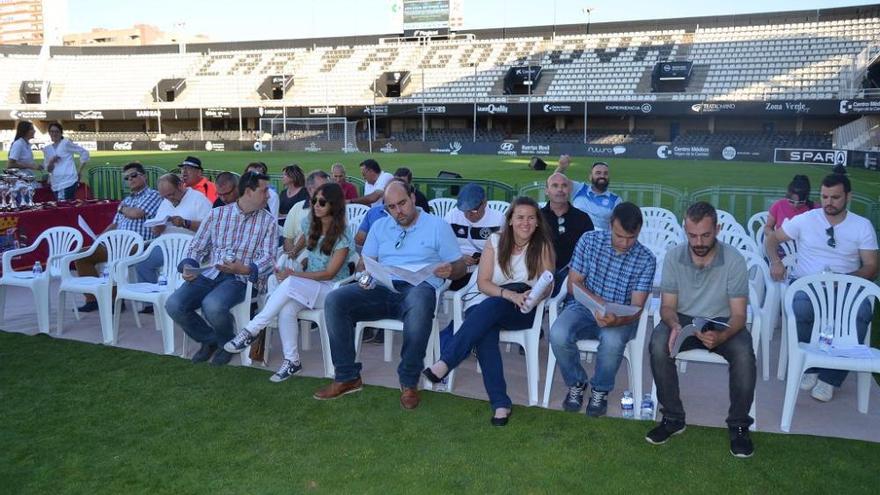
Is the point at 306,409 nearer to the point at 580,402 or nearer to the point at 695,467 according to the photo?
the point at 580,402

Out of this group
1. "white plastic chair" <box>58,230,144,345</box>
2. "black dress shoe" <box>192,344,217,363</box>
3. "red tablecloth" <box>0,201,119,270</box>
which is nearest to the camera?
"black dress shoe" <box>192,344,217,363</box>

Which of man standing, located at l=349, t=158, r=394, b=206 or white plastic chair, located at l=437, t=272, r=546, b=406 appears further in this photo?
man standing, located at l=349, t=158, r=394, b=206

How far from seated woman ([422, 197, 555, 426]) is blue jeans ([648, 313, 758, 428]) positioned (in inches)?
32.6

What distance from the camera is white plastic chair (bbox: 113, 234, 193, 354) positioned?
19.8ft

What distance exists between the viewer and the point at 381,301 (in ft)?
17.5

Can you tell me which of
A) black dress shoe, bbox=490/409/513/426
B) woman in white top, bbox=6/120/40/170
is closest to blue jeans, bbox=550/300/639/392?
black dress shoe, bbox=490/409/513/426

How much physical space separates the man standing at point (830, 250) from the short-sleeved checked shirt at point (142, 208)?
19.3 feet

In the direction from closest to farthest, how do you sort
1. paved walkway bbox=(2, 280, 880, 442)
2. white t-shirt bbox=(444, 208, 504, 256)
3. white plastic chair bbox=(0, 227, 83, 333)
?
paved walkway bbox=(2, 280, 880, 442) < white t-shirt bbox=(444, 208, 504, 256) < white plastic chair bbox=(0, 227, 83, 333)

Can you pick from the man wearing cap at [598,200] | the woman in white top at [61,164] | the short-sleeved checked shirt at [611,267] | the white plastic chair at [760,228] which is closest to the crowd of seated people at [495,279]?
the short-sleeved checked shirt at [611,267]

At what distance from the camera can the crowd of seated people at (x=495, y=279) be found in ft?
14.8

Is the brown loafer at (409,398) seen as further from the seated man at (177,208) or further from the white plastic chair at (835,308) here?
the seated man at (177,208)

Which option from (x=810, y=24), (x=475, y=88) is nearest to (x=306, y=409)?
(x=475, y=88)

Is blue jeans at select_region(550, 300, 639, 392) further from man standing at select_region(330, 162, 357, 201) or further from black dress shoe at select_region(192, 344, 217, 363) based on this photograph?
man standing at select_region(330, 162, 357, 201)

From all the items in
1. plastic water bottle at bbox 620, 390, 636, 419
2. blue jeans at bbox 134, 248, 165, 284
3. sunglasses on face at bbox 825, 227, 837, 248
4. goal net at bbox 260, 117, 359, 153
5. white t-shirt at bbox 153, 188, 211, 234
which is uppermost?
goal net at bbox 260, 117, 359, 153
